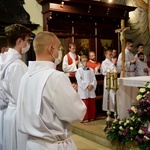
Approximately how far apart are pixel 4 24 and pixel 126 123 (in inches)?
195

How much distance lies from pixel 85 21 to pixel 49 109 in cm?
704

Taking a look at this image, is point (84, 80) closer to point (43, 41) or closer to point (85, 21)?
point (85, 21)

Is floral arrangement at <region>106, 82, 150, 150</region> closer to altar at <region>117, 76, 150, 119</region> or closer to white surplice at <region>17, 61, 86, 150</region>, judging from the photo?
altar at <region>117, 76, 150, 119</region>

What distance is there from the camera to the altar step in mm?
4629

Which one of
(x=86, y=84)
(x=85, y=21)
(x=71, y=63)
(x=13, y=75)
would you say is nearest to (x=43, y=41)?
(x=13, y=75)

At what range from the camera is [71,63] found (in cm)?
718

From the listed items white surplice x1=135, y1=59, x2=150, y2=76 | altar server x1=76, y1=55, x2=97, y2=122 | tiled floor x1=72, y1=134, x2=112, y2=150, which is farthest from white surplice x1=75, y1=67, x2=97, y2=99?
white surplice x1=135, y1=59, x2=150, y2=76

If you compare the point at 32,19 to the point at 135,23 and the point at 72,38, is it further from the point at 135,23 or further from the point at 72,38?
the point at 135,23

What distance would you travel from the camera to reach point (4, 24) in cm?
707

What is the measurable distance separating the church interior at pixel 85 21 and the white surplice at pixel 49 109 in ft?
12.3

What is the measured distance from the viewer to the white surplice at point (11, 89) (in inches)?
97.8

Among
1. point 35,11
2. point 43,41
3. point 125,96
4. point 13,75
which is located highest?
point 35,11

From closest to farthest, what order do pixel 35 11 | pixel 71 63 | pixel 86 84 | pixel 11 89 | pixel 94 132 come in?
pixel 11 89, pixel 94 132, pixel 86 84, pixel 71 63, pixel 35 11

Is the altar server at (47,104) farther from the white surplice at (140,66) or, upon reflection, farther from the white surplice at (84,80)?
the white surplice at (140,66)
